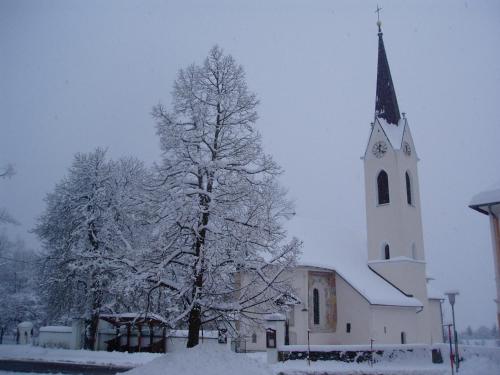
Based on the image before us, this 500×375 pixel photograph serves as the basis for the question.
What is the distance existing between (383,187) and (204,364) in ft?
84.4

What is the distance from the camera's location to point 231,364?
11555 mm

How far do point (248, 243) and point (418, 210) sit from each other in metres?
25.1

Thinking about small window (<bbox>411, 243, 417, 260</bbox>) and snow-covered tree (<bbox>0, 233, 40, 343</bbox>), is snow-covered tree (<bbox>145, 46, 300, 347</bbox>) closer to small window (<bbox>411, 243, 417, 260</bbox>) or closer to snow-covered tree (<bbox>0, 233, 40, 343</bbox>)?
small window (<bbox>411, 243, 417, 260</bbox>)

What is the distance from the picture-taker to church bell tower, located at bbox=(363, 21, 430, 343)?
104 feet

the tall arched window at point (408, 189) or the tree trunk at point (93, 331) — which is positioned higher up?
the tall arched window at point (408, 189)

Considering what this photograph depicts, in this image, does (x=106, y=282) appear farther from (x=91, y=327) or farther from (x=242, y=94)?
(x=242, y=94)

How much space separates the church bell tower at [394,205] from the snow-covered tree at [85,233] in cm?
1698

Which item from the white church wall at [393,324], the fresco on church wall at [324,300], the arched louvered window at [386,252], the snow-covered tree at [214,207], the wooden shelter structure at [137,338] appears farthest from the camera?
the arched louvered window at [386,252]

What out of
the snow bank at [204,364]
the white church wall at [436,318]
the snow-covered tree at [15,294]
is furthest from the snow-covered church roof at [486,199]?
the snow-covered tree at [15,294]

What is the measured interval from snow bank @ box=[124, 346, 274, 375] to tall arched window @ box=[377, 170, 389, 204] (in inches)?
946

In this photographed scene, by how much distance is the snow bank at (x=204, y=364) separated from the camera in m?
11.1

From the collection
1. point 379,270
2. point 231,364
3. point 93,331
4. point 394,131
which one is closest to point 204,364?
point 231,364

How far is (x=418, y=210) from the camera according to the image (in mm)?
34750

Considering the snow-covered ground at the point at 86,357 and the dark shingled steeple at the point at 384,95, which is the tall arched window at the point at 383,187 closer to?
the dark shingled steeple at the point at 384,95
